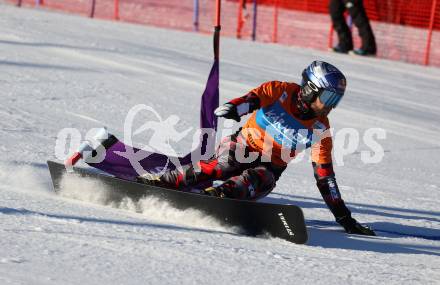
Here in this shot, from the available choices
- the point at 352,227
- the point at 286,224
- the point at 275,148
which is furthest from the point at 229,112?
the point at 352,227

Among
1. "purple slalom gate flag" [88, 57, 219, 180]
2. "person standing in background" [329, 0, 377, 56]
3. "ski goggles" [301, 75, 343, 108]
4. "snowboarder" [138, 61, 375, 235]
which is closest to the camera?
"ski goggles" [301, 75, 343, 108]

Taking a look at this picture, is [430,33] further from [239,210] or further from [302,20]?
[239,210]

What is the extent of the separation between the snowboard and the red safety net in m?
13.5

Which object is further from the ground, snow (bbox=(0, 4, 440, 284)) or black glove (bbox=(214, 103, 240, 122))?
black glove (bbox=(214, 103, 240, 122))

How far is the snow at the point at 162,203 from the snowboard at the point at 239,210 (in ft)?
0.20

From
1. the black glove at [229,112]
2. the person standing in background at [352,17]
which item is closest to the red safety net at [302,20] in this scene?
the person standing in background at [352,17]

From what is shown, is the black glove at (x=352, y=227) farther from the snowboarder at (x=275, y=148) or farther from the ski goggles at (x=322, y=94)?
the ski goggles at (x=322, y=94)

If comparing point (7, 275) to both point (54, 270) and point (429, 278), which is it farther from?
point (429, 278)

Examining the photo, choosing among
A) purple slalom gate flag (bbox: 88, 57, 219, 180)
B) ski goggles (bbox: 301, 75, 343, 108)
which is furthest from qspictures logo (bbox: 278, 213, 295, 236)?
purple slalom gate flag (bbox: 88, 57, 219, 180)

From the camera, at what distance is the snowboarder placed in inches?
235

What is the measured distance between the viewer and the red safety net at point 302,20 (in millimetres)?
19750

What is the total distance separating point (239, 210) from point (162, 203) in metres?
0.54

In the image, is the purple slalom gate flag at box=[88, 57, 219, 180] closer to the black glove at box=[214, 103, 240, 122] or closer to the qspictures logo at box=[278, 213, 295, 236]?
the black glove at box=[214, 103, 240, 122]

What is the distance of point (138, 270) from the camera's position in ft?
14.6
